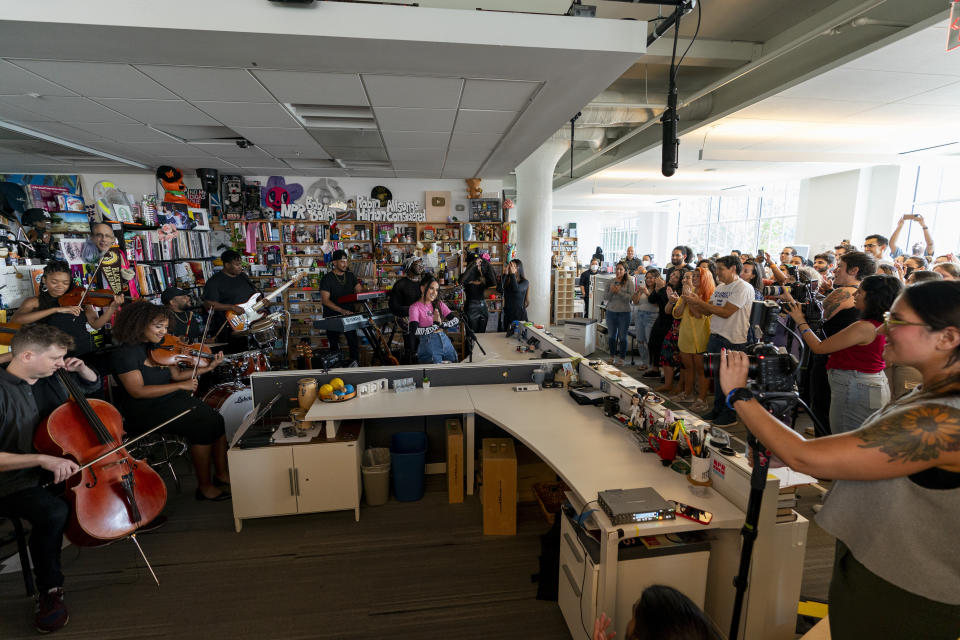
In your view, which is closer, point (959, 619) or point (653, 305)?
point (959, 619)

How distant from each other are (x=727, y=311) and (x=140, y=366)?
4735 mm

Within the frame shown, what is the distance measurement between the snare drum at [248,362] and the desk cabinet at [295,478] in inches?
66.8

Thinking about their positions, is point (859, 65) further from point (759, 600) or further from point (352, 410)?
point (352, 410)

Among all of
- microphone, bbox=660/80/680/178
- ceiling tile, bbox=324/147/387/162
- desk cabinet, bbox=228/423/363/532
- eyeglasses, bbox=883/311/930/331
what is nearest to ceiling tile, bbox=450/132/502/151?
ceiling tile, bbox=324/147/387/162

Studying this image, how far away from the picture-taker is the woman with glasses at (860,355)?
2508mm

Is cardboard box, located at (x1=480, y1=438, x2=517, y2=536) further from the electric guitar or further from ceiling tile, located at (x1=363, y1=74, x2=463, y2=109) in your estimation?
the electric guitar

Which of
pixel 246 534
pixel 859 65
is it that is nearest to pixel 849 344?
pixel 859 65

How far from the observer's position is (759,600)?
1.76 m

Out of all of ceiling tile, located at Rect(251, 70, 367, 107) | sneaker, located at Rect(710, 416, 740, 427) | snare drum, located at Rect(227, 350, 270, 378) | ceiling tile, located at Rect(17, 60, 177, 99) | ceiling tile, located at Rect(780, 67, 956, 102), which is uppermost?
ceiling tile, located at Rect(780, 67, 956, 102)

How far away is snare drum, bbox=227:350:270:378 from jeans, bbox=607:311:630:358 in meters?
4.69

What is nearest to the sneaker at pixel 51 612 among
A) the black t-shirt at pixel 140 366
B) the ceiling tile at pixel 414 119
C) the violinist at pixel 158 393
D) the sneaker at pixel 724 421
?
the violinist at pixel 158 393

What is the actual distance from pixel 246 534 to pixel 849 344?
405 cm

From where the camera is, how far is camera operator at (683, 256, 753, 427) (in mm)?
3857

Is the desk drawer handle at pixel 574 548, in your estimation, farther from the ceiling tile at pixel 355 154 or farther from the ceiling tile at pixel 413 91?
the ceiling tile at pixel 355 154
